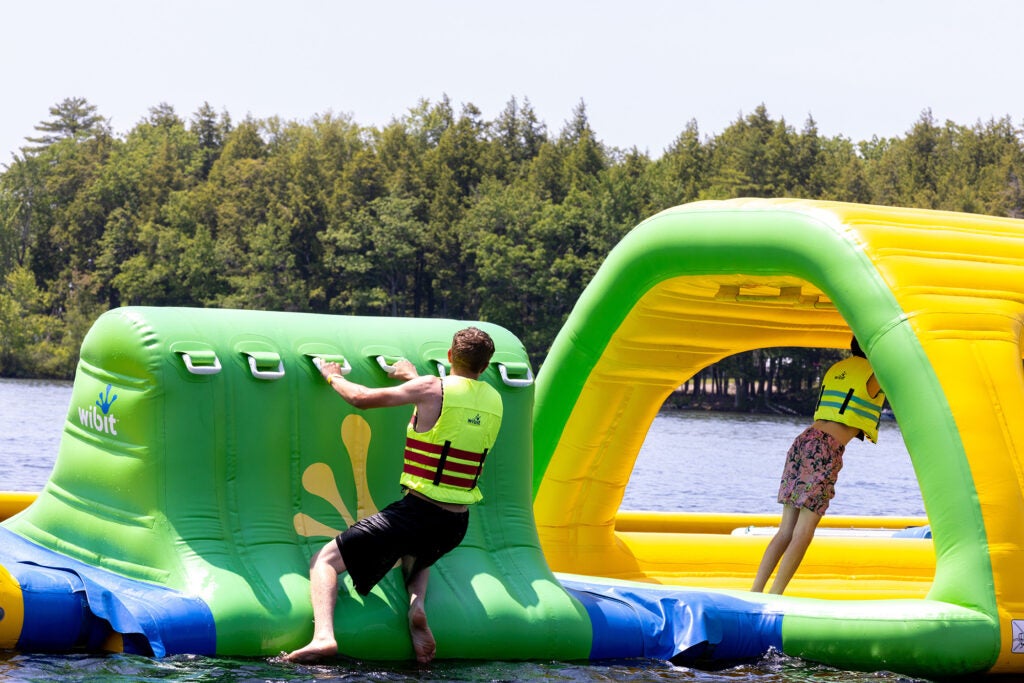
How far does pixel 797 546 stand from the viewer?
244 inches

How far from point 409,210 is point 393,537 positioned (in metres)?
54.4

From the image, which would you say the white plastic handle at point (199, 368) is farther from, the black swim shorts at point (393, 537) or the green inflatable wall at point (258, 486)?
the black swim shorts at point (393, 537)

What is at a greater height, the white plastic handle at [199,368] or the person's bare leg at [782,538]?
the white plastic handle at [199,368]

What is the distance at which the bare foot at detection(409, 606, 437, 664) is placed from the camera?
491 centimetres

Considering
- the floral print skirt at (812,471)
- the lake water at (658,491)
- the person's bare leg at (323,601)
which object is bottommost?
the lake water at (658,491)

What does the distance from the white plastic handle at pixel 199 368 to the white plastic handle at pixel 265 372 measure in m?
0.14

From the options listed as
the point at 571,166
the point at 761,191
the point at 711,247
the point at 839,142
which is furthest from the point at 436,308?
the point at 711,247

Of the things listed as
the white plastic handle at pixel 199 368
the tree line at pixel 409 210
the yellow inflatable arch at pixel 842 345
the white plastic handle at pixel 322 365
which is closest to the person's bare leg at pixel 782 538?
the yellow inflatable arch at pixel 842 345

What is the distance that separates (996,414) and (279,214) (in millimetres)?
58494

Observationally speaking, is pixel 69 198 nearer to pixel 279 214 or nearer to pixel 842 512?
pixel 279 214

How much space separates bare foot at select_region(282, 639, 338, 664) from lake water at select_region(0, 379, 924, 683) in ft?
0.11

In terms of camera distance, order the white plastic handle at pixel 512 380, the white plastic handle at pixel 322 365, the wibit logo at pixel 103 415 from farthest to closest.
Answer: the white plastic handle at pixel 512 380 → the white plastic handle at pixel 322 365 → the wibit logo at pixel 103 415

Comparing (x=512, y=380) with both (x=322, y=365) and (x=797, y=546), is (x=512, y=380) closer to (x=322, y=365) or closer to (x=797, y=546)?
(x=322, y=365)

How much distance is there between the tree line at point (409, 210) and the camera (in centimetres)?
5459
